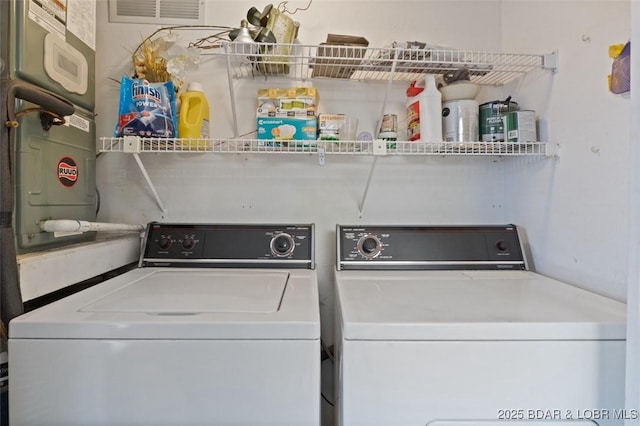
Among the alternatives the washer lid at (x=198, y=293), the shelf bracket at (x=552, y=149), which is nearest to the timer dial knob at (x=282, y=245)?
the washer lid at (x=198, y=293)

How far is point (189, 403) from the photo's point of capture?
0.77 m

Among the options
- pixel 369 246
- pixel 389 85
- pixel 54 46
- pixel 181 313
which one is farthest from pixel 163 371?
pixel 389 85

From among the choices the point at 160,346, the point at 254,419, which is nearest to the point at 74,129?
the point at 160,346

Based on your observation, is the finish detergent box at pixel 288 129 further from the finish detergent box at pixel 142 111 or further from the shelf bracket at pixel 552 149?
the shelf bracket at pixel 552 149

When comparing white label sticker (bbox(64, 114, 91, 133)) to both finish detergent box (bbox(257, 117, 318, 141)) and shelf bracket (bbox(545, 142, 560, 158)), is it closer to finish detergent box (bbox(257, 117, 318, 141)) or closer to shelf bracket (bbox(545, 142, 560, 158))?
finish detergent box (bbox(257, 117, 318, 141))

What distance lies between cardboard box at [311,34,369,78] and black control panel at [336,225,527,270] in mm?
708

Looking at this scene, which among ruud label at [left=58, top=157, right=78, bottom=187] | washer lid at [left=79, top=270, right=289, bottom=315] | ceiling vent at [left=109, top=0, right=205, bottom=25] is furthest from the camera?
ceiling vent at [left=109, top=0, right=205, bottom=25]

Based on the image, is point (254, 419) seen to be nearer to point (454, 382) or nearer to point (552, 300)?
point (454, 382)

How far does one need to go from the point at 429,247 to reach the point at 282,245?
629 millimetres

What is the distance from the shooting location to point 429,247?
151cm

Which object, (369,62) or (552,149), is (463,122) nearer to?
(552,149)

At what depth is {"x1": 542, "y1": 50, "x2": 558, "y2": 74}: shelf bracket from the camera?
1.35 meters

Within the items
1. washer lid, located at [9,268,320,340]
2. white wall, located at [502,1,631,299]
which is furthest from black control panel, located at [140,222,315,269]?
white wall, located at [502,1,631,299]

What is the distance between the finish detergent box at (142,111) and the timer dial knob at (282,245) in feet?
1.96
